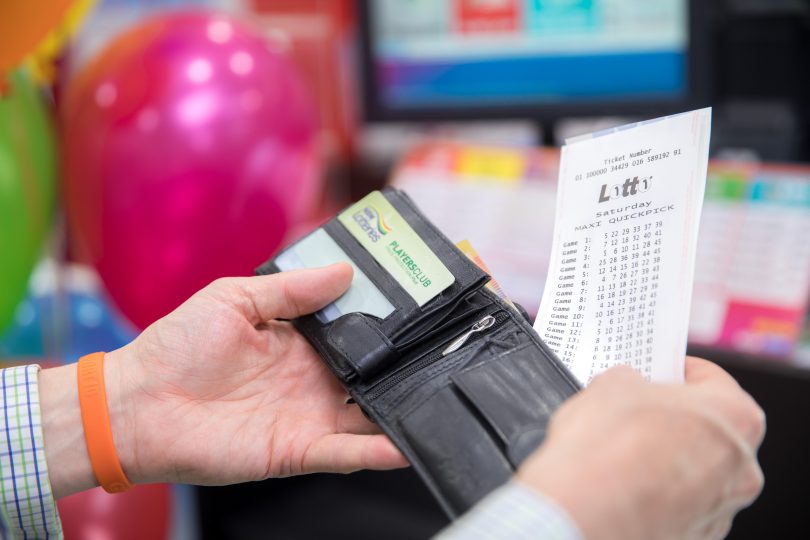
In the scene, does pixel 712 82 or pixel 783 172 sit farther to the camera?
pixel 712 82

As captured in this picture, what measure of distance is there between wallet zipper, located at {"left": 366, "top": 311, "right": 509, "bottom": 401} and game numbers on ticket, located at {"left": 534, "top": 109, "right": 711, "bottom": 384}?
51mm

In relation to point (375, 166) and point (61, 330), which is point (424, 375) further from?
point (375, 166)

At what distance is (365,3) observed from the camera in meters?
1.74

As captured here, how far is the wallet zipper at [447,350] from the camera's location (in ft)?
2.62

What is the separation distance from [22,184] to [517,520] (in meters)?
1.09

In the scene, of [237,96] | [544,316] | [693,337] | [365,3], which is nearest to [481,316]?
[544,316]

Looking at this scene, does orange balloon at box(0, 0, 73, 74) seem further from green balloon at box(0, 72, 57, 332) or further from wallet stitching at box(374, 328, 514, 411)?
wallet stitching at box(374, 328, 514, 411)

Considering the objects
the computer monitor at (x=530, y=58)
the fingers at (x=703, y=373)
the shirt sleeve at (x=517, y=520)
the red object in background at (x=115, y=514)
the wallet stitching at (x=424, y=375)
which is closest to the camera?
the shirt sleeve at (x=517, y=520)

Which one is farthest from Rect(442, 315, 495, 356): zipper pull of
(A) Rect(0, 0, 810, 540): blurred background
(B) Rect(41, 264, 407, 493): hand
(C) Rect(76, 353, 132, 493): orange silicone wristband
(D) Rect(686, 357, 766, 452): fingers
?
(A) Rect(0, 0, 810, 540): blurred background

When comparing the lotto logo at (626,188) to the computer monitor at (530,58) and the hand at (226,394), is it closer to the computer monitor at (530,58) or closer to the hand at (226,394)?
the hand at (226,394)

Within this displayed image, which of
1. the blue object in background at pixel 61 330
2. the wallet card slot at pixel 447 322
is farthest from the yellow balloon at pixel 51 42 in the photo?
the wallet card slot at pixel 447 322

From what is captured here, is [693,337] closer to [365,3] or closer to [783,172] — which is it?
[783,172]

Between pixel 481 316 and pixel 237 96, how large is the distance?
0.71 metres

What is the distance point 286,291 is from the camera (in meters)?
0.85
